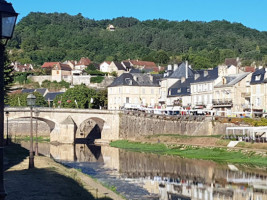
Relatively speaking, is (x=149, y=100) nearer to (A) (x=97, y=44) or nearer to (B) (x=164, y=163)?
(B) (x=164, y=163)

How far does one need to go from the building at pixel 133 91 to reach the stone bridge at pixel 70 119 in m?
10.7

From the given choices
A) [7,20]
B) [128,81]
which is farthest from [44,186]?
[128,81]

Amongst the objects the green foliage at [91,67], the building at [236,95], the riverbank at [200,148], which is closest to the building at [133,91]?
the riverbank at [200,148]

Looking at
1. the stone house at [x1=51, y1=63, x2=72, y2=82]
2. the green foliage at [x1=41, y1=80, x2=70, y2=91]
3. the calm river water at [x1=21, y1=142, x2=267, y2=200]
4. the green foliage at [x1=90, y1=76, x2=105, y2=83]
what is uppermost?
the stone house at [x1=51, y1=63, x2=72, y2=82]

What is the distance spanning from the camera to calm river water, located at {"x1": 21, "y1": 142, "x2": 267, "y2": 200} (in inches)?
1187

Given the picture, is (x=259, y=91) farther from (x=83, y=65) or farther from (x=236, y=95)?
(x=83, y=65)

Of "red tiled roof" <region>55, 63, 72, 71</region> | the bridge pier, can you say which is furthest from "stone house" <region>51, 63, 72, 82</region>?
the bridge pier

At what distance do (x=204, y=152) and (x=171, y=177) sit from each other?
50.0 feet

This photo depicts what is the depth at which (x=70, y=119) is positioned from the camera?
74750 mm

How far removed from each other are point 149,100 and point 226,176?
5553 cm

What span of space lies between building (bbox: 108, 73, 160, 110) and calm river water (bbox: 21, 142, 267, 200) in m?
33.3

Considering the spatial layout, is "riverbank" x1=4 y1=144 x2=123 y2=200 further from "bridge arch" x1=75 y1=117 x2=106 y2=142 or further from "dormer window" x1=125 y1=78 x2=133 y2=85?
"dormer window" x1=125 y1=78 x2=133 y2=85

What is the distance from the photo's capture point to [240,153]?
48.2 metres

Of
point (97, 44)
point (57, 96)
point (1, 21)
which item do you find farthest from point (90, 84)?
point (1, 21)
